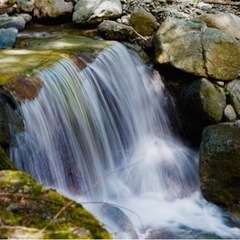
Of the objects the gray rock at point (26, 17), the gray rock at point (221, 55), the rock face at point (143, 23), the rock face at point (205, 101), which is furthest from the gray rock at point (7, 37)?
the gray rock at point (221, 55)

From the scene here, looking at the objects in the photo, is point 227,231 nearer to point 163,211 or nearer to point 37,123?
point 163,211

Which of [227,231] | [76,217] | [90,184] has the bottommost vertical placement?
[227,231]

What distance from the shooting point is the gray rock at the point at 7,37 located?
647 cm

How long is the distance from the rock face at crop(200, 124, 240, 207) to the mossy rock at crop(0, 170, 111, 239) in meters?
3.36

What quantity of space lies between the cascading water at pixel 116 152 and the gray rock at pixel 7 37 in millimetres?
1481

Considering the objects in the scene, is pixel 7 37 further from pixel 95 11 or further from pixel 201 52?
pixel 201 52

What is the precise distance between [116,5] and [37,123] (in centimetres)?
423

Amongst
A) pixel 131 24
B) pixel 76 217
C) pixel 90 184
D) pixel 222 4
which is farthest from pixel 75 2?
pixel 76 217

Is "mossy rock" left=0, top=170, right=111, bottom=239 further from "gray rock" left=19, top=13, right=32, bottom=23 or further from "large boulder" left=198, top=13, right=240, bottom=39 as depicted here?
"gray rock" left=19, top=13, right=32, bottom=23

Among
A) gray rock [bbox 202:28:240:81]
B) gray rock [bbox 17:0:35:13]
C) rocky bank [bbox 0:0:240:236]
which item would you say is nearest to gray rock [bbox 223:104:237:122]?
rocky bank [bbox 0:0:240:236]

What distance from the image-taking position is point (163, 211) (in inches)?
197

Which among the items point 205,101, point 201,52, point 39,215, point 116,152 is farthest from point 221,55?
point 39,215

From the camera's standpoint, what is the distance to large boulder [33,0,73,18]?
8070mm

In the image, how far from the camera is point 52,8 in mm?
8109
